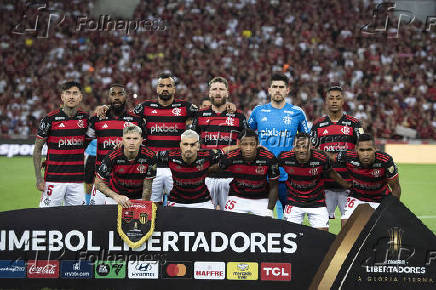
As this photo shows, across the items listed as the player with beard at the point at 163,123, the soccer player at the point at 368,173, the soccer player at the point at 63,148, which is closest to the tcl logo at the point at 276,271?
the soccer player at the point at 368,173

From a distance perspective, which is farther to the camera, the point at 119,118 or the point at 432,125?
the point at 432,125

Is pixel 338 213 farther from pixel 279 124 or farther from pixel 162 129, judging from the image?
pixel 162 129

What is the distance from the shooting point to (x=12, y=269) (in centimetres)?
562

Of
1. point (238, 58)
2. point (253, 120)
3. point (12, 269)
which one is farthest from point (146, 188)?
point (238, 58)

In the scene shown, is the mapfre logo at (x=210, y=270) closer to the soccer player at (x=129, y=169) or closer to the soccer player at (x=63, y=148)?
the soccer player at (x=129, y=169)

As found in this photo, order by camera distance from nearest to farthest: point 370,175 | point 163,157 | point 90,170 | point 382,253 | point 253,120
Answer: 1. point 382,253
2. point 370,175
3. point 163,157
4. point 253,120
5. point 90,170

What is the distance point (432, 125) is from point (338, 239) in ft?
61.6

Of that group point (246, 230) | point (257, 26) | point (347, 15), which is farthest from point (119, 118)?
point (347, 15)

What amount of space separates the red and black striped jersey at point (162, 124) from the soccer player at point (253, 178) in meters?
0.97

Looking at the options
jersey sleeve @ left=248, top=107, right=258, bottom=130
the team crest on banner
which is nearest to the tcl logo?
the team crest on banner

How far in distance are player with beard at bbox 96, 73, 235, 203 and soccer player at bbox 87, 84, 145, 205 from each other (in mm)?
127

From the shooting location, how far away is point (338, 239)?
520cm

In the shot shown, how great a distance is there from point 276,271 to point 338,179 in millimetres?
1807

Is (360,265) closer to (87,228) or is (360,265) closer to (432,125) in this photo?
(87,228)
